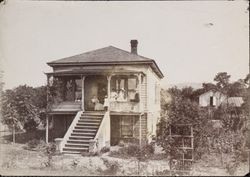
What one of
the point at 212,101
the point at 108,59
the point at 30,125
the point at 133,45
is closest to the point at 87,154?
the point at 30,125

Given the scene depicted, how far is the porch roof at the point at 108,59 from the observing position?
12.7 feet

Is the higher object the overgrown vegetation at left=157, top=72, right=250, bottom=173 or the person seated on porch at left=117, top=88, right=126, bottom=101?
the person seated on porch at left=117, top=88, right=126, bottom=101

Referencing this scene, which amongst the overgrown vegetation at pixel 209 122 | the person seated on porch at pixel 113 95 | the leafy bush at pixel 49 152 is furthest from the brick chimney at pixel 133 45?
the leafy bush at pixel 49 152

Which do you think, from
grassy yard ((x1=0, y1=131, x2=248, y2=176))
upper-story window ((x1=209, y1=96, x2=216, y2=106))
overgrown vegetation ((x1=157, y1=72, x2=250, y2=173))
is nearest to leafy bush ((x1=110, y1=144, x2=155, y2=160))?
grassy yard ((x1=0, y1=131, x2=248, y2=176))

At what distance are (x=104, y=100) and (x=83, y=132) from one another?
0.57m

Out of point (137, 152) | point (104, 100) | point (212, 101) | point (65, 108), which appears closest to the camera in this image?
point (212, 101)

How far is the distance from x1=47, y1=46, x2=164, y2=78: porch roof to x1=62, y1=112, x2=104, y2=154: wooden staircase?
662mm

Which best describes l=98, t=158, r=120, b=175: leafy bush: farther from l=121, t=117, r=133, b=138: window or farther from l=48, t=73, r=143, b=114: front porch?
l=48, t=73, r=143, b=114: front porch

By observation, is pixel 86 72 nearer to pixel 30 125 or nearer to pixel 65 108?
pixel 65 108

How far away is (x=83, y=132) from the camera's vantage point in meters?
4.80

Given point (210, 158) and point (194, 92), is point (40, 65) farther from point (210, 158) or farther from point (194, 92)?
point (210, 158)

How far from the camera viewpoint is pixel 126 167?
380cm

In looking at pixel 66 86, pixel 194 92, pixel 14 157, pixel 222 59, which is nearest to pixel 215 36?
pixel 222 59

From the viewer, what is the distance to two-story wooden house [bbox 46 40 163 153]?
13.3 feet
